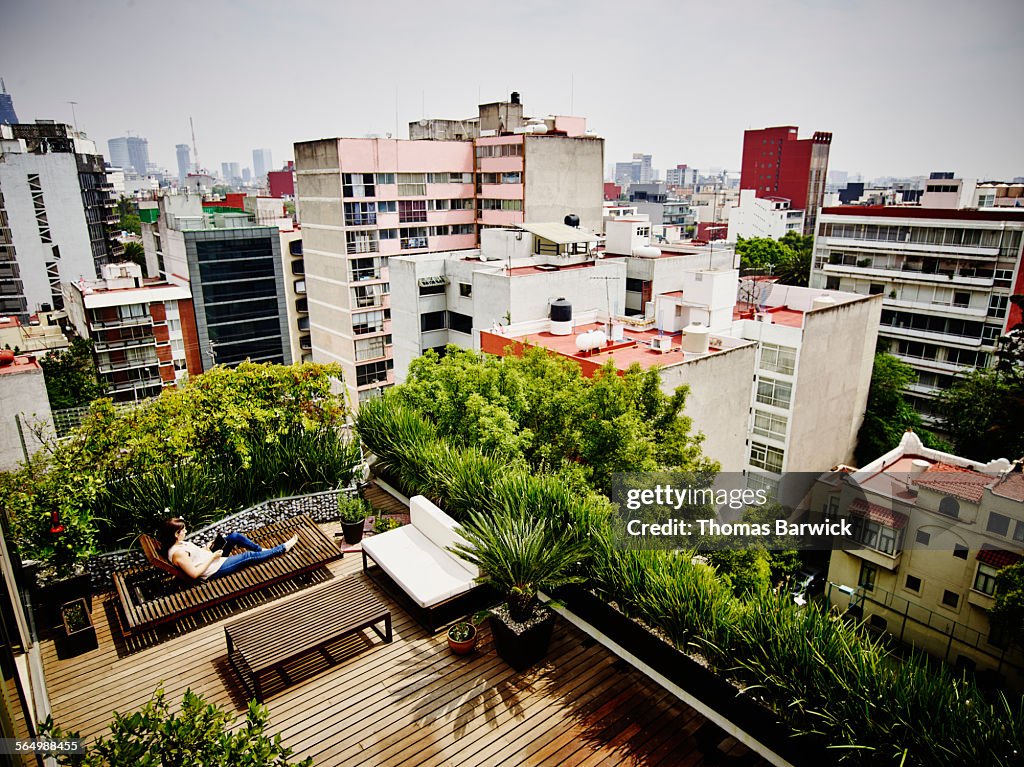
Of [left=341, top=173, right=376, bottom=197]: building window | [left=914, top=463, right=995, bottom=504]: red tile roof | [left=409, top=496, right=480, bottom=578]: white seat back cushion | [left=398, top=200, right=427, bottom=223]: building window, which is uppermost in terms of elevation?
[left=341, top=173, right=376, bottom=197]: building window

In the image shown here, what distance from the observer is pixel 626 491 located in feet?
35.1

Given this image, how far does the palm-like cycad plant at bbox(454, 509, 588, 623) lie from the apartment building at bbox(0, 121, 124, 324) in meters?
64.6

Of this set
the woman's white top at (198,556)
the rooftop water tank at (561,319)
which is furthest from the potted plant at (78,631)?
the rooftop water tank at (561,319)

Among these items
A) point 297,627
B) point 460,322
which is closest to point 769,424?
point 460,322

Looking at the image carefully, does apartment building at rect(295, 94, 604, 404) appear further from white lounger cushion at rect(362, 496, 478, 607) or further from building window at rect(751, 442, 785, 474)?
white lounger cushion at rect(362, 496, 478, 607)

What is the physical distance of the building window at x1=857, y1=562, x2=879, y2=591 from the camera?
2311cm

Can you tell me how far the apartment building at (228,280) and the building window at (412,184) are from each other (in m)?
13.9

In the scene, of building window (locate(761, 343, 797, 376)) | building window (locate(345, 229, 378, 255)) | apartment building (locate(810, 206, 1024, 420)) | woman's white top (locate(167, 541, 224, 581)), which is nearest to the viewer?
woman's white top (locate(167, 541, 224, 581))

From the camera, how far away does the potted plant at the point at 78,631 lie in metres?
7.15

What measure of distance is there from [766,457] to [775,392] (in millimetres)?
3335

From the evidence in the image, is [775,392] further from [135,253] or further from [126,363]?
[135,253]

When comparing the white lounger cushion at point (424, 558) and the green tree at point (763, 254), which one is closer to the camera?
the white lounger cushion at point (424, 558)

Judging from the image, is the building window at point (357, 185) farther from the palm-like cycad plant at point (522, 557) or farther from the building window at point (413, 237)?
the palm-like cycad plant at point (522, 557)

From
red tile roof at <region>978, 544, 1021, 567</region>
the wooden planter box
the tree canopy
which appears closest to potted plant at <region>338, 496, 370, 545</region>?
the tree canopy
